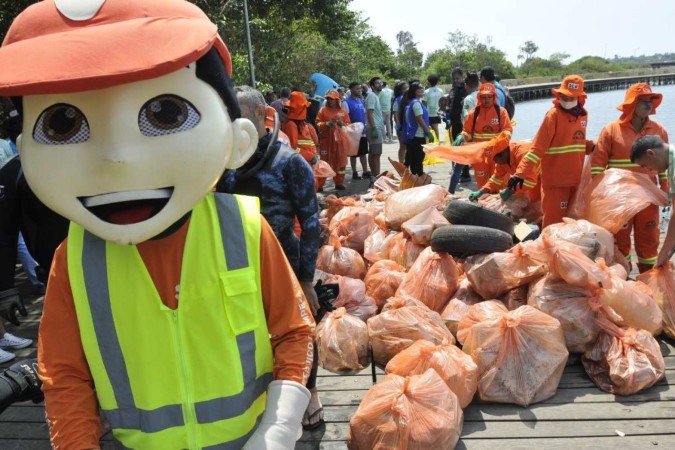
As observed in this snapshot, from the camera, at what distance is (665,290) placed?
3.61 metres

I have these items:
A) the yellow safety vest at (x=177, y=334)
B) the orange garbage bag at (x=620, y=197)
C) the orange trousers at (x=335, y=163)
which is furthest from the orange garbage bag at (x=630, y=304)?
the orange trousers at (x=335, y=163)

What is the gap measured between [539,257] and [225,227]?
8.59 ft

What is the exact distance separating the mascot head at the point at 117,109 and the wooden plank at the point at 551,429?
6.20 ft

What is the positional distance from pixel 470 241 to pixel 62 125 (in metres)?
3.07

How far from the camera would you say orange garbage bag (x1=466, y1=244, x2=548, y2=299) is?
3.55m

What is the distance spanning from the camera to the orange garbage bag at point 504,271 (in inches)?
140

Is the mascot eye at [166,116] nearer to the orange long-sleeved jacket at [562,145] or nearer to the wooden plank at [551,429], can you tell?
the wooden plank at [551,429]

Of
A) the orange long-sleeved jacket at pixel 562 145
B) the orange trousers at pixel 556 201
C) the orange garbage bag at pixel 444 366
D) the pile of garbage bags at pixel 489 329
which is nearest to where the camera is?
the pile of garbage bags at pixel 489 329

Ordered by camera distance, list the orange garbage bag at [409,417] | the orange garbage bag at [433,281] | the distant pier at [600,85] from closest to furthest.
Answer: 1. the orange garbage bag at [409,417]
2. the orange garbage bag at [433,281]
3. the distant pier at [600,85]

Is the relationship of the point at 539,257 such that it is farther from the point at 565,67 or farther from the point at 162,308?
the point at 565,67

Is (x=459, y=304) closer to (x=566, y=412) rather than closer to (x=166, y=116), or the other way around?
(x=566, y=412)

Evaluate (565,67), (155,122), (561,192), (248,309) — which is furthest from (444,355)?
(565,67)

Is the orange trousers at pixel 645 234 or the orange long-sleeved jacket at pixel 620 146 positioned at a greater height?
the orange long-sleeved jacket at pixel 620 146

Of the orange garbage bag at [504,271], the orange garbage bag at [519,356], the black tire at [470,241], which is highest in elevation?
the black tire at [470,241]
